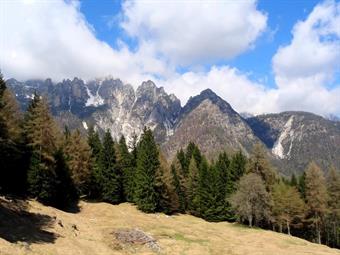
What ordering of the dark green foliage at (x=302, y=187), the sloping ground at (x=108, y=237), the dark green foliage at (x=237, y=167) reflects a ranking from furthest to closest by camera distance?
the dark green foliage at (x=302, y=187)
the dark green foliage at (x=237, y=167)
the sloping ground at (x=108, y=237)

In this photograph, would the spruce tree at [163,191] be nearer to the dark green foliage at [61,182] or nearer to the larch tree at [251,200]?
the larch tree at [251,200]

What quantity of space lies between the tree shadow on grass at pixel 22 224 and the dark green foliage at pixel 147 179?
1313 inches

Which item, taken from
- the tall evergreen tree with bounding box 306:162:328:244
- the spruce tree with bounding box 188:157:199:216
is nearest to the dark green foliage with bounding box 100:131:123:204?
the spruce tree with bounding box 188:157:199:216

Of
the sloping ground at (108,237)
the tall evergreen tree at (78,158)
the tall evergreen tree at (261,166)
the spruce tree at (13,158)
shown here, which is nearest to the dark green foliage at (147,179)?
the tall evergreen tree at (78,158)

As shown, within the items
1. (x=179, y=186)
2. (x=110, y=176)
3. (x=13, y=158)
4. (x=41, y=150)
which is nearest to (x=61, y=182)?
(x=41, y=150)

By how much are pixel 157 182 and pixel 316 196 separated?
35.8m

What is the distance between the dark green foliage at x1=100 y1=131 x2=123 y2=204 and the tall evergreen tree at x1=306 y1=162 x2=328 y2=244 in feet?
139

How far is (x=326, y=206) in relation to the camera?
9400 centimetres

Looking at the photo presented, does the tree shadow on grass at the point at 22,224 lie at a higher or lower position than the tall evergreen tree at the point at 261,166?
lower

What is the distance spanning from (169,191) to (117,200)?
11.0 meters

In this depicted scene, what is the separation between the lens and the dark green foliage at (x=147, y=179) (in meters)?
83.2

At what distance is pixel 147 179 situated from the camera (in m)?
85.1

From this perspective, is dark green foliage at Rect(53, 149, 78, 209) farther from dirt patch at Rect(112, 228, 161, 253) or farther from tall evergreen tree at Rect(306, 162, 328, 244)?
tall evergreen tree at Rect(306, 162, 328, 244)

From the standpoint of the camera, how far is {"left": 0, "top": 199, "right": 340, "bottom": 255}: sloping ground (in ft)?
131
